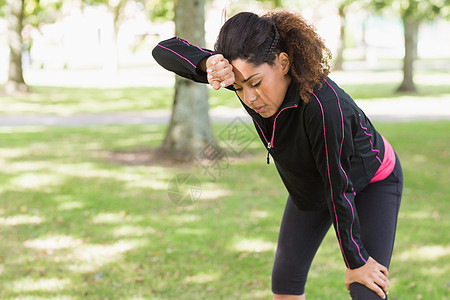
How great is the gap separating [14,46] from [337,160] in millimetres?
19582

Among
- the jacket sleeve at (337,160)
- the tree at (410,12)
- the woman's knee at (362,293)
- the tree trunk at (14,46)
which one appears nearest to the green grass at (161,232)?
the woman's knee at (362,293)

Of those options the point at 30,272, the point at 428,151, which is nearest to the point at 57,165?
the point at 30,272

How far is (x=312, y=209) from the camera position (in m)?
2.82

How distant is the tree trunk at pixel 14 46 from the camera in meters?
19.6

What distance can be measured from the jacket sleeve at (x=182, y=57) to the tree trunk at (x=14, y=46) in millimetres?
18234

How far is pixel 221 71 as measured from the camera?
7.48 ft

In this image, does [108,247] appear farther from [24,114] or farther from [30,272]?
[24,114]

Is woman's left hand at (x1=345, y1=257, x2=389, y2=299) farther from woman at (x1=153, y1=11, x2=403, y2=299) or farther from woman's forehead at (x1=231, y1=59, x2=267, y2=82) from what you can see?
woman's forehead at (x1=231, y1=59, x2=267, y2=82)

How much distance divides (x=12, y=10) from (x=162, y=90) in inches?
257

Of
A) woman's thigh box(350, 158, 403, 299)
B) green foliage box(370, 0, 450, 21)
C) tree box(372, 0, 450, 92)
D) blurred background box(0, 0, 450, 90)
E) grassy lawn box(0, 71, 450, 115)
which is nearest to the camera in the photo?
woman's thigh box(350, 158, 403, 299)

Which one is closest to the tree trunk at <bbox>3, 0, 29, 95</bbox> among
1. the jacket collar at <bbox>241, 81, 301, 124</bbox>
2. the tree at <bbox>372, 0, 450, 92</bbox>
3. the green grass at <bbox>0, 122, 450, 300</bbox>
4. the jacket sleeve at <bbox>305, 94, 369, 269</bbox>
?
the green grass at <bbox>0, 122, 450, 300</bbox>

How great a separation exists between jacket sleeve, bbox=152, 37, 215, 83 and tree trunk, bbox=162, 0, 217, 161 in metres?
5.86

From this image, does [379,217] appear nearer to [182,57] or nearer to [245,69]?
[245,69]

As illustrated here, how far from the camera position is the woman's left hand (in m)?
2.38
